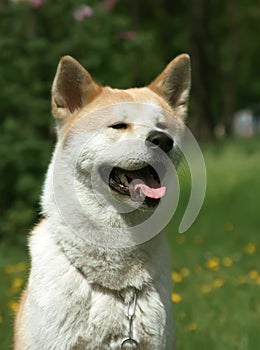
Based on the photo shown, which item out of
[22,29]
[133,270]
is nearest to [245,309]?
[133,270]

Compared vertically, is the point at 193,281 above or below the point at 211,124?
above

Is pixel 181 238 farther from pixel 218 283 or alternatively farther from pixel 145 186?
pixel 145 186

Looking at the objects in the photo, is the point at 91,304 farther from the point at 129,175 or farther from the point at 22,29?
the point at 22,29

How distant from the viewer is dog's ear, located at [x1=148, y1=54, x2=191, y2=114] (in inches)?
144

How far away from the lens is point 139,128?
3264mm

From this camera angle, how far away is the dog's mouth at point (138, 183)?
3143 millimetres

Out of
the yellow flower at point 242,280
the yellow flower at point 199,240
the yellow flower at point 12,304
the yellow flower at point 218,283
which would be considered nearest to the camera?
the yellow flower at point 12,304

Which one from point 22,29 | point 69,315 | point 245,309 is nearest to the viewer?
point 69,315

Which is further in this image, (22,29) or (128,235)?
(22,29)

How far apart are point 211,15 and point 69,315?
62.8 feet

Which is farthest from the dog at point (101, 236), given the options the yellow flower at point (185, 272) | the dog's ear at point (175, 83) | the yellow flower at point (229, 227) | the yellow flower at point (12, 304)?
the yellow flower at point (229, 227)

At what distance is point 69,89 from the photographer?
11.2ft

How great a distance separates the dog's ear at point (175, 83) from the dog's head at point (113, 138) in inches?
6.1

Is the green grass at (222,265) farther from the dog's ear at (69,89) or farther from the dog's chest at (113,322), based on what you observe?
the dog's ear at (69,89)
